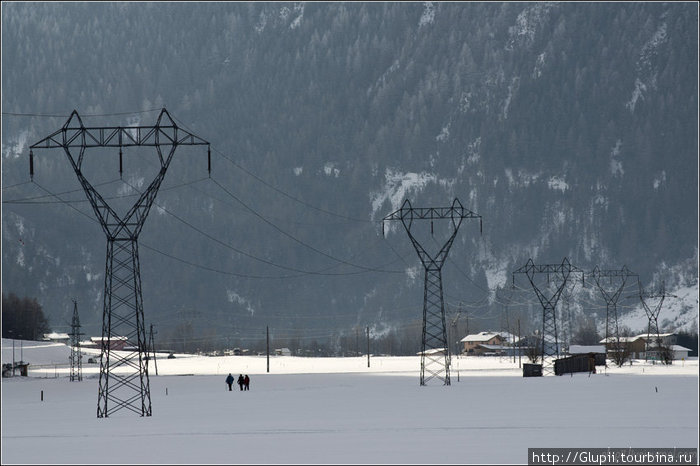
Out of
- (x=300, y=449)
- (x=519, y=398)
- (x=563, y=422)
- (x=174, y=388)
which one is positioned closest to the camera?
(x=300, y=449)

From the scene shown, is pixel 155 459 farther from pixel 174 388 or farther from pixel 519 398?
pixel 174 388

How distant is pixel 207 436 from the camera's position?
52500 millimetres

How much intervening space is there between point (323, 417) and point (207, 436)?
12.6 metres

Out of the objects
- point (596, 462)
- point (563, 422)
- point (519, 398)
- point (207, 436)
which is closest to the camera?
point (596, 462)

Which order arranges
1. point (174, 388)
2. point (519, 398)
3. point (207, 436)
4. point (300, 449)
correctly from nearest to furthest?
point (300, 449)
point (207, 436)
point (519, 398)
point (174, 388)

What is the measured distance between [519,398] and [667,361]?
4444 inches

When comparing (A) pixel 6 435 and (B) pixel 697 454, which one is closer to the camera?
(B) pixel 697 454

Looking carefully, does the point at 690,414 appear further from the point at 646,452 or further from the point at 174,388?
the point at 174,388

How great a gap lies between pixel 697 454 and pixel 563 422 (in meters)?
15.8

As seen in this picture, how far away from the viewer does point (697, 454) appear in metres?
40.8

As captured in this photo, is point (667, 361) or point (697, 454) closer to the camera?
point (697, 454)

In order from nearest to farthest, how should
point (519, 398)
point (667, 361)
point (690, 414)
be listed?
point (690, 414) → point (519, 398) → point (667, 361)

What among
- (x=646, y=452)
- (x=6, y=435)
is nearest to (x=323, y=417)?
(x=6, y=435)

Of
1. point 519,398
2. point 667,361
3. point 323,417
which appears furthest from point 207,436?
point 667,361
